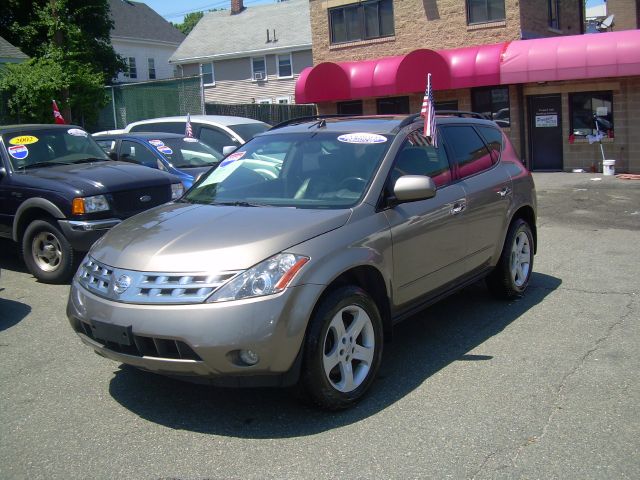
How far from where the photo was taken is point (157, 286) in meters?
4.00

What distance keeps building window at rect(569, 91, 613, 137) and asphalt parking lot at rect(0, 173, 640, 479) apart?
13793mm

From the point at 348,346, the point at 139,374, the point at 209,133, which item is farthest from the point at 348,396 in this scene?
the point at 209,133

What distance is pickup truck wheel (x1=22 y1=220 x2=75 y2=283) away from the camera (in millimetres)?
7746

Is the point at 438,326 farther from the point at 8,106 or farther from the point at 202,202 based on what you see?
the point at 8,106

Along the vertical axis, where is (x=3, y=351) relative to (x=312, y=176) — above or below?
below

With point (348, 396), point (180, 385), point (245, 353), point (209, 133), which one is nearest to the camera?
point (245, 353)

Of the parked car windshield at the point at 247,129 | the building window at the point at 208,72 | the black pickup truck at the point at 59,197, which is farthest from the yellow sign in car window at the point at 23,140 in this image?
the building window at the point at 208,72

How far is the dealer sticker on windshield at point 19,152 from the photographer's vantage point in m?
8.59

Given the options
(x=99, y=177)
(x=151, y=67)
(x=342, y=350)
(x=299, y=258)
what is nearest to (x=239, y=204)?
(x=299, y=258)

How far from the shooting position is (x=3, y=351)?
562cm

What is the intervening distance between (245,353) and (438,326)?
257cm

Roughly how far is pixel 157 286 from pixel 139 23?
51115 millimetres

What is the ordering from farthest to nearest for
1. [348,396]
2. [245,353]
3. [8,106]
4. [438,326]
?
1. [8,106]
2. [438,326]
3. [348,396]
4. [245,353]

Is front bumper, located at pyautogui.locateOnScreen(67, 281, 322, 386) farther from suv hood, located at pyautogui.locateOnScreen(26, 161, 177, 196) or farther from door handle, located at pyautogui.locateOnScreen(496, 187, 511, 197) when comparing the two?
suv hood, located at pyautogui.locateOnScreen(26, 161, 177, 196)
